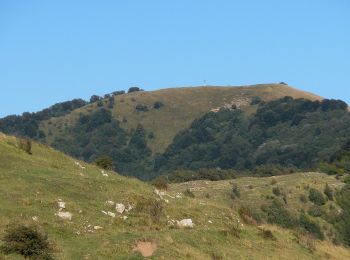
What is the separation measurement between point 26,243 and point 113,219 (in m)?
6.61

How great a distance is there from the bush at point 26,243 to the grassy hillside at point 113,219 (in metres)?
0.45

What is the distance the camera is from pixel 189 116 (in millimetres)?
187375

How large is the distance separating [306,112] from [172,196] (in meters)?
134

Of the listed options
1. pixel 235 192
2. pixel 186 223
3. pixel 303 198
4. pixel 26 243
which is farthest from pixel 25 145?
pixel 303 198

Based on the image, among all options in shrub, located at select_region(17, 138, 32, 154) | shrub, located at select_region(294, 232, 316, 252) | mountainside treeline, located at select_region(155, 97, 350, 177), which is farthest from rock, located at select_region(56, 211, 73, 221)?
mountainside treeline, located at select_region(155, 97, 350, 177)

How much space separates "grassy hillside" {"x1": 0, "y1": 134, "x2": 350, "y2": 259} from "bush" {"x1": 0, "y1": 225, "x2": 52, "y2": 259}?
1.47 feet

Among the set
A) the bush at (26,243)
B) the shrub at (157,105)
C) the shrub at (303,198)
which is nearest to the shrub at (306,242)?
the bush at (26,243)

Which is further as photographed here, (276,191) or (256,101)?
(256,101)

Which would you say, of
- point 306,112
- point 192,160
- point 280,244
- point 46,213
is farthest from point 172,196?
point 306,112

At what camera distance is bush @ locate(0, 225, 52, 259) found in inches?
897

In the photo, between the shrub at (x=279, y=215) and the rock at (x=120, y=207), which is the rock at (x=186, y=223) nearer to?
the rock at (x=120, y=207)

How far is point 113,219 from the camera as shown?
95.1 ft

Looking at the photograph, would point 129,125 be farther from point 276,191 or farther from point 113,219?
point 113,219

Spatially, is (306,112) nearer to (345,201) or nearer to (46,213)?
(345,201)
